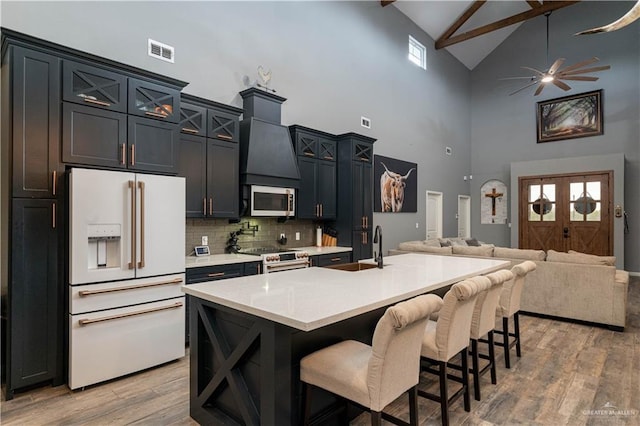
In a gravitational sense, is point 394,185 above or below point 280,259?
above

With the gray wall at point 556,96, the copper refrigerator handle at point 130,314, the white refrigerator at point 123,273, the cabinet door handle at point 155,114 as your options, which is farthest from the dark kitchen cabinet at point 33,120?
the gray wall at point 556,96

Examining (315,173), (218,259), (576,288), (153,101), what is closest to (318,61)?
(315,173)

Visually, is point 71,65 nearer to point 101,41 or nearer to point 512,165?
point 101,41

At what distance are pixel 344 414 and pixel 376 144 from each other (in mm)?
5953

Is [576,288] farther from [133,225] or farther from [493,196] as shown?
[493,196]

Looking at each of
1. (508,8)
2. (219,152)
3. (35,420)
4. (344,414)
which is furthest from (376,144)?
(35,420)

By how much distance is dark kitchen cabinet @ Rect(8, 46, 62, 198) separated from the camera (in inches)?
106

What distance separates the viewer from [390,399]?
6.01ft

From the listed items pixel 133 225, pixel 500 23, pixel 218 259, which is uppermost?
pixel 500 23

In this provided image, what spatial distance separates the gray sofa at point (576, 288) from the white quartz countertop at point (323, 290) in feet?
6.96

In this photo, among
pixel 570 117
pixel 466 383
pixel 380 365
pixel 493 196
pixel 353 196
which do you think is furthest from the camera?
pixel 493 196

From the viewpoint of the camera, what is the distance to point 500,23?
8.68m

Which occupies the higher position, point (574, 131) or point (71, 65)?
point (574, 131)

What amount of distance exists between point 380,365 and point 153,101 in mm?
3094
